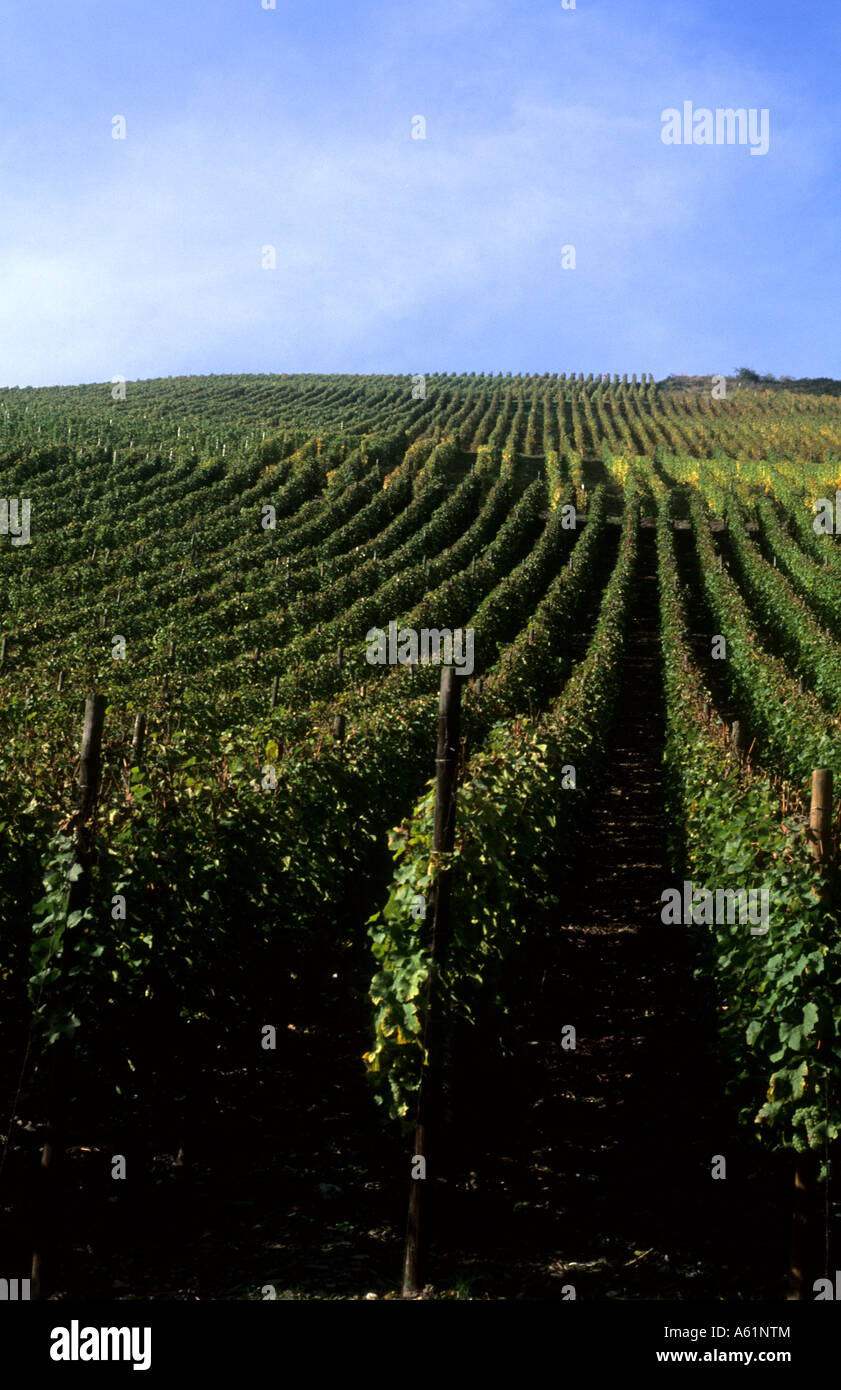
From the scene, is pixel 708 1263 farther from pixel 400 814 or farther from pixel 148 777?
pixel 400 814

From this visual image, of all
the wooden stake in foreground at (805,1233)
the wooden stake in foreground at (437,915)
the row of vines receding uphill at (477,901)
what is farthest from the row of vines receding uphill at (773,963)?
the wooden stake in foreground at (437,915)

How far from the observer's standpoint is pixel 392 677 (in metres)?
19.7

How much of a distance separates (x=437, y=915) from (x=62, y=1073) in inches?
87.0

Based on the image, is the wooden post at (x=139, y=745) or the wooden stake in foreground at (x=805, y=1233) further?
the wooden post at (x=139, y=745)

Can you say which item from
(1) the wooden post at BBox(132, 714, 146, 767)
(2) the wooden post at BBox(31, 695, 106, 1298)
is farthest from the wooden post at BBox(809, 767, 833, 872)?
(1) the wooden post at BBox(132, 714, 146, 767)

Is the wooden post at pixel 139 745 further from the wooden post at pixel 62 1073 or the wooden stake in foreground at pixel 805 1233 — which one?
the wooden stake in foreground at pixel 805 1233

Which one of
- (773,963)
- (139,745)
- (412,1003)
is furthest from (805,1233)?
(139,745)

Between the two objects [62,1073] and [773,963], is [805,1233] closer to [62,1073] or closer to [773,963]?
[773,963]

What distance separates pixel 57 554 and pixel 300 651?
16279 mm

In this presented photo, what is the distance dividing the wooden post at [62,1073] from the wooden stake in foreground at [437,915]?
6.31ft

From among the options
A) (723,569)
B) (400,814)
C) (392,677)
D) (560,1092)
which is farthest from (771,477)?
(560,1092)

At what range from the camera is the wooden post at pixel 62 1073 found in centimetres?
492

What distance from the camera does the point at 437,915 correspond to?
559 centimetres
